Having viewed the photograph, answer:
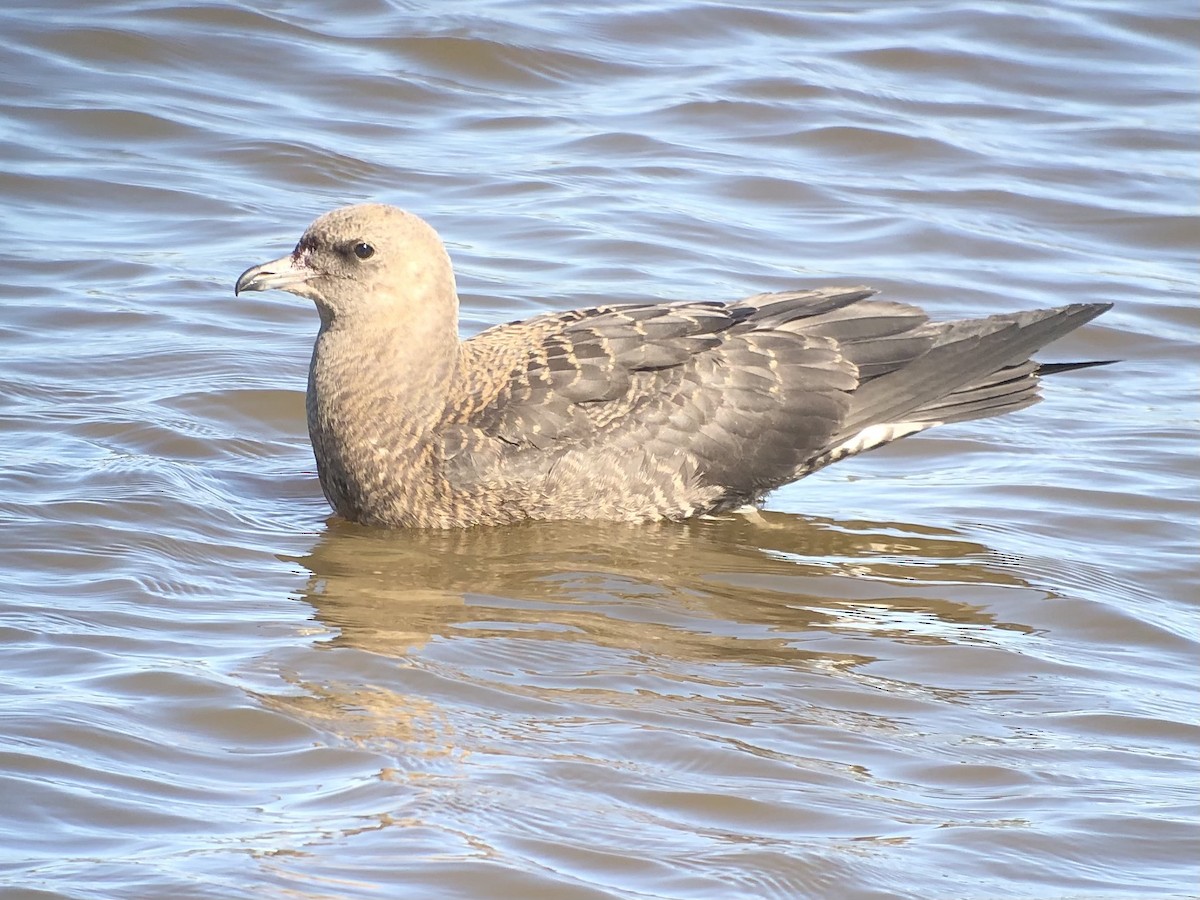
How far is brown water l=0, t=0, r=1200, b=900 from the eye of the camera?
14.9 ft

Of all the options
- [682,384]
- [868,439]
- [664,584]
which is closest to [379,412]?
[682,384]

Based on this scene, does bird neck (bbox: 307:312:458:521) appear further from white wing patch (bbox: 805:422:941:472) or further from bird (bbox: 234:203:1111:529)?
white wing patch (bbox: 805:422:941:472)

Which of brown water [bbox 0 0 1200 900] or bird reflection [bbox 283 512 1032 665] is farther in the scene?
bird reflection [bbox 283 512 1032 665]

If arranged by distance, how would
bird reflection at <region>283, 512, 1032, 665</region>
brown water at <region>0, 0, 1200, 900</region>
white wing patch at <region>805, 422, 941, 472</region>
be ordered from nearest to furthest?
brown water at <region>0, 0, 1200, 900</region>, bird reflection at <region>283, 512, 1032, 665</region>, white wing patch at <region>805, 422, 941, 472</region>

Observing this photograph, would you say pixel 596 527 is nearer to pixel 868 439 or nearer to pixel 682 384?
pixel 682 384

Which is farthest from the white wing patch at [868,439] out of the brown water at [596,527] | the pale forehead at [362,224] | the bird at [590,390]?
the pale forehead at [362,224]

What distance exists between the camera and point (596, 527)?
700 centimetres

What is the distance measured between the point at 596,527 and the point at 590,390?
1.71 feet

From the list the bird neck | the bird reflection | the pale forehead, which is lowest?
the bird reflection

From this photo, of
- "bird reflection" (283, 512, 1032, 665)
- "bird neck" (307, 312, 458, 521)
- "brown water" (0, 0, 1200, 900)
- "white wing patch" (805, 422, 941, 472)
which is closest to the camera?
"brown water" (0, 0, 1200, 900)

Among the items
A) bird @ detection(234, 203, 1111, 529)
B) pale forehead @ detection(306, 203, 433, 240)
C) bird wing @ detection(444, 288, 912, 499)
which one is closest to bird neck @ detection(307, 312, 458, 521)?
bird @ detection(234, 203, 1111, 529)

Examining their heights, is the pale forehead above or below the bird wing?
above

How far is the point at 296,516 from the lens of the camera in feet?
23.0

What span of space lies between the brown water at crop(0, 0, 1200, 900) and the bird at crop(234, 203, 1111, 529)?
9.1 inches
